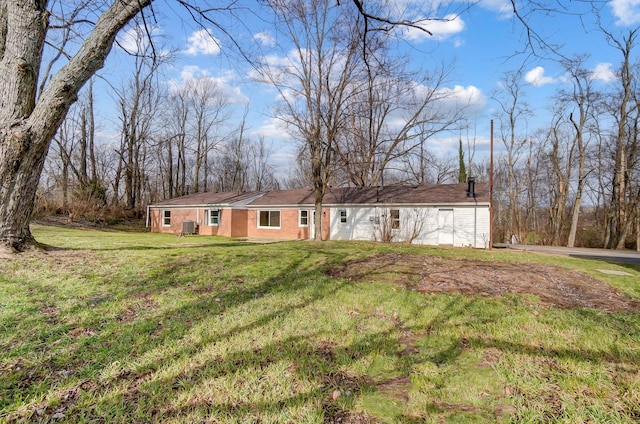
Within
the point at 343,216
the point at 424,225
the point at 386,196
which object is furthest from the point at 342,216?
the point at 424,225

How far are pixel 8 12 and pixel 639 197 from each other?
3242 centimetres

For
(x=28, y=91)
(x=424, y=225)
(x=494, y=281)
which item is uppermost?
(x=28, y=91)

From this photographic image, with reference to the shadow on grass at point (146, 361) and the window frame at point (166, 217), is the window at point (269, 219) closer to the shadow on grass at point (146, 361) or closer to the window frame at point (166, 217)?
the window frame at point (166, 217)

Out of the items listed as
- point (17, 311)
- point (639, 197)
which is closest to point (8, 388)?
point (17, 311)

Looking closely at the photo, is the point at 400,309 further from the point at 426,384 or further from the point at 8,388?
the point at 8,388

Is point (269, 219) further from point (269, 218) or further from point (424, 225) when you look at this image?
point (424, 225)

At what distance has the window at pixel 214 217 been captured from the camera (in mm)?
22312

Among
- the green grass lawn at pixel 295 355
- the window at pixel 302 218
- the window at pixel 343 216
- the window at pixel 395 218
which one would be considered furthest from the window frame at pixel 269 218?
the green grass lawn at pixel 295 355

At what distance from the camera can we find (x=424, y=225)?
61.8 ft

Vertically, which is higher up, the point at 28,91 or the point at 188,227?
the point at 28,91

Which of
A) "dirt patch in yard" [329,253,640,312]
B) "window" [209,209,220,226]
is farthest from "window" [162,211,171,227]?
"dirt patch in yard" [329,253,640,312]

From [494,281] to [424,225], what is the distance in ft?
40.9

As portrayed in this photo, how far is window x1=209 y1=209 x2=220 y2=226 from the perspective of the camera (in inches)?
878

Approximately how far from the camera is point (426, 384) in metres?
2.69
